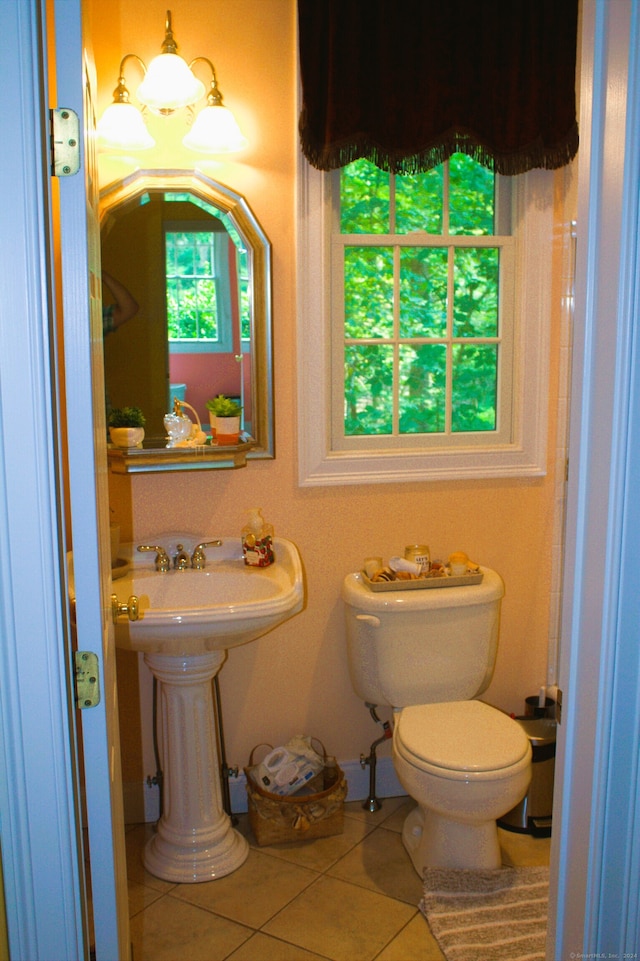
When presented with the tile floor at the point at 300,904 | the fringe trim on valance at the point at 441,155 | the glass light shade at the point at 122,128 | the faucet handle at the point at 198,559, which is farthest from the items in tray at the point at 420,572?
the glass light shade at the point at 122,128

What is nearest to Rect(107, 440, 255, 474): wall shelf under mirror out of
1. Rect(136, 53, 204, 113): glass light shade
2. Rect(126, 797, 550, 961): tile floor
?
Rect(136, 53, 204, 113): glass light shade

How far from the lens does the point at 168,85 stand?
92.0 inches

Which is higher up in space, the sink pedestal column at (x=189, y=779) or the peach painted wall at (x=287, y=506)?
the peach painted wall at (x=287, y=506)

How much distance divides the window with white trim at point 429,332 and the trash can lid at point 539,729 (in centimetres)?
84

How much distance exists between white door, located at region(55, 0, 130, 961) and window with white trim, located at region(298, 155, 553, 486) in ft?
4.68

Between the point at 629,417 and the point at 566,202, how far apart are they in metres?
1.85

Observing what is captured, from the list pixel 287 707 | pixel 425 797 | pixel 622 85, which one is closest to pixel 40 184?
pixel 622 85

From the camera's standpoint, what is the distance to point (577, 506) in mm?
1230

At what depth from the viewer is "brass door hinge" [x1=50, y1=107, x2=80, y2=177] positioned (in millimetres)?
1112

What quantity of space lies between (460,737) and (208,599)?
830 millimetres

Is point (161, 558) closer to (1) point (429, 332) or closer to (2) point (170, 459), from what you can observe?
(2) point (170, 459)

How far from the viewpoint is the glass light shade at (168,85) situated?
2.32m

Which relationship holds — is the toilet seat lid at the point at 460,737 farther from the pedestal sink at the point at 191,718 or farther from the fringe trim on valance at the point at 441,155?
the fringe trim on valance at the point at 441,155

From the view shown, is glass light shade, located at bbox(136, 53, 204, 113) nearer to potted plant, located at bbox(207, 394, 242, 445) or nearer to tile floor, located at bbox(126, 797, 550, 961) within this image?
potted plant, located at bbox(207, 394, 242, 445)
